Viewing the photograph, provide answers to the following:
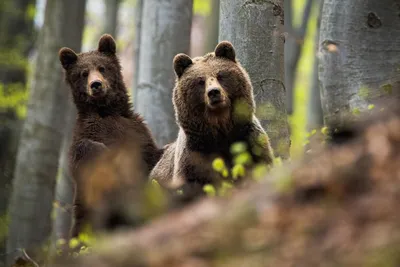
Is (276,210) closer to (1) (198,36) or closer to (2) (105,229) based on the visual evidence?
(2) (105,229)

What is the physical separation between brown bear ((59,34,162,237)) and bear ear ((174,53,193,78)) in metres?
1.66

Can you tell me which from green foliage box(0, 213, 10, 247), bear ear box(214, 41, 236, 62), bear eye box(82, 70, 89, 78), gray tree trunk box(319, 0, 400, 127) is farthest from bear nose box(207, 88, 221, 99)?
green foliage box(0, 213, 10, 247)

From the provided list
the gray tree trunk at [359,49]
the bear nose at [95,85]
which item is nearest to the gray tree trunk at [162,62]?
the bear nose at [95,85]

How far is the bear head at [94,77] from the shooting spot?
1034 centimetres

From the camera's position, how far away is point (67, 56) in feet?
34.7

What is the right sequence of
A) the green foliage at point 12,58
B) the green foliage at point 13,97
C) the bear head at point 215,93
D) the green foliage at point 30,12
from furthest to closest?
the green foliage at point 30,12 → the green foliage at point 12,58 → the green foliage at point 13,97 → the bear head at point 215,93

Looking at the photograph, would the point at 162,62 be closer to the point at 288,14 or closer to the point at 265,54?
the point at 265,54

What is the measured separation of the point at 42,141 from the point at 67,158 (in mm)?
2087

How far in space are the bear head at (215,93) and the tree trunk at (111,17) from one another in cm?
994

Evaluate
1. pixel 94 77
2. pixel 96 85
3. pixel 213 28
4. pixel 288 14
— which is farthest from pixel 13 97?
pixel 96 85

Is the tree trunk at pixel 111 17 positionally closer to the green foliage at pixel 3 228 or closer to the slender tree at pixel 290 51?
the slender tree at pixel 290 51

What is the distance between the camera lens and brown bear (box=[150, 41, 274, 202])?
26.3ft

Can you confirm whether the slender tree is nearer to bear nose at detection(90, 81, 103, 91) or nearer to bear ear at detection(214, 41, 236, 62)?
bear nose at detection(90, 81, 103, 91)

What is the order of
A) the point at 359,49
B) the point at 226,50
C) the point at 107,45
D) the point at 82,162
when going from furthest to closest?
the point at 107,45
the point at 82,162
the point at 359,49
the point at 226,50
